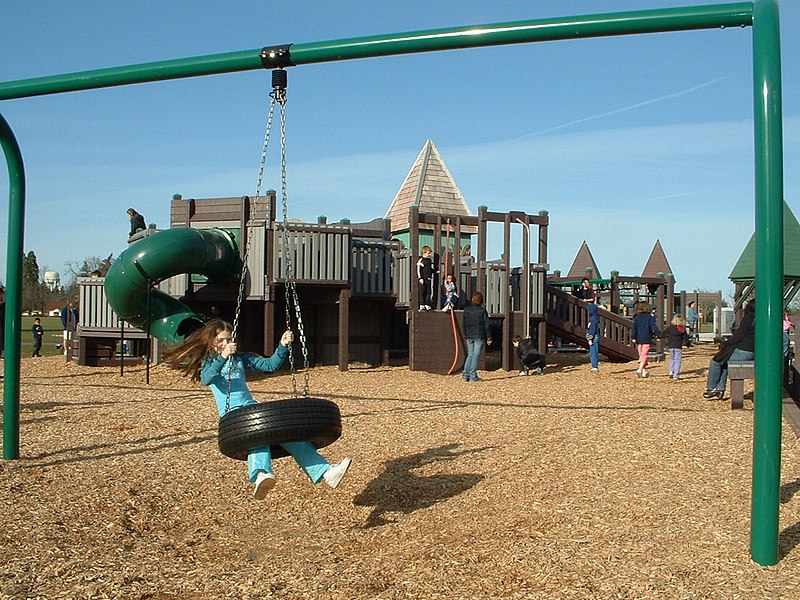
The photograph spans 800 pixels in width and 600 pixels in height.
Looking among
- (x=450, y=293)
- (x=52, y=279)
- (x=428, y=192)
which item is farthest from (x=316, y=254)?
(x=52, y=279)

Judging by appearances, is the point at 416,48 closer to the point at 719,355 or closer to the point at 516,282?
the point at 719,355

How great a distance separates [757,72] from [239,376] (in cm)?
398

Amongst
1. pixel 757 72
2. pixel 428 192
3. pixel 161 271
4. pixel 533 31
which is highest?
pixel 428 192

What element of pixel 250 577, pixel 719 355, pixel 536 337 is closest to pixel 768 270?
pixel 250 577

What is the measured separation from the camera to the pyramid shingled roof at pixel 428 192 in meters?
29.5

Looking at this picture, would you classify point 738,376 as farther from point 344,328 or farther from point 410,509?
point 344,328

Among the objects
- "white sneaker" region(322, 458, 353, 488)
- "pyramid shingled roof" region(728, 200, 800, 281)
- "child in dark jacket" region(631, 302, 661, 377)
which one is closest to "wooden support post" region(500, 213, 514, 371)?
"child in dark jacket" region(631, 302, 661, 377)

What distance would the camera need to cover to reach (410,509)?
6.46m

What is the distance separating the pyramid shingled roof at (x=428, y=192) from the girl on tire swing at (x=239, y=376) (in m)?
22.4

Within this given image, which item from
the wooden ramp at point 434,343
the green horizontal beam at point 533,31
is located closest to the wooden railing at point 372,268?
the wooden ramp at point 434,343

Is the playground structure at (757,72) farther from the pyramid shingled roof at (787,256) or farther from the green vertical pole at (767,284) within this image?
the pyramid shingled roof at (787,256)

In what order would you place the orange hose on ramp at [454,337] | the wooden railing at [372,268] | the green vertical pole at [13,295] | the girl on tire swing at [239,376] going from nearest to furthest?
the girl on tire swing at [239,376] → the green vertical pole at [13,295] → the orange hose on ramp at [454,337] → the wooden railing at [372,268]

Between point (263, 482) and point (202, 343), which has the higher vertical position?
point (202, 343)

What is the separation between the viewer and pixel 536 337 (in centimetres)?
2005
